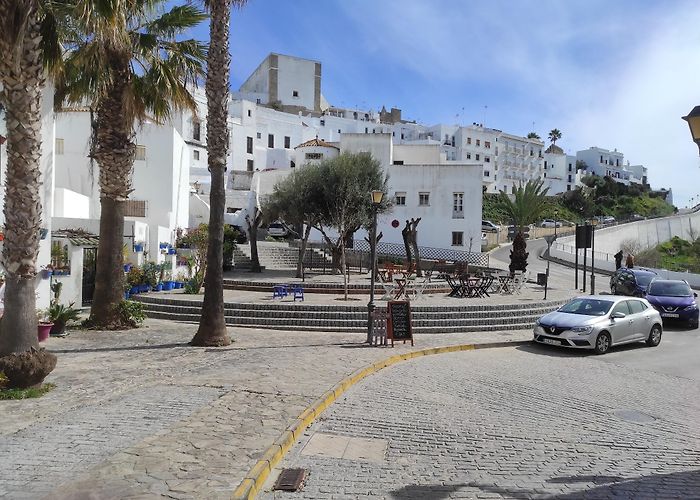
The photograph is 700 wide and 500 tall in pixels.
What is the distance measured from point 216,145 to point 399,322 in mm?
5710

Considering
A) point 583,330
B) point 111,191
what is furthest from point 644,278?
point 111,191

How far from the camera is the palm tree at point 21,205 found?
7156 millimetres

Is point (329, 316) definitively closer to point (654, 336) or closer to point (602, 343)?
point (602, 343)

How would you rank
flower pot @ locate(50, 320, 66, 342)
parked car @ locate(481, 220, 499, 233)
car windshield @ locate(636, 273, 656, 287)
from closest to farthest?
flower pot @ locate(50, 320, 66, 342), car windshield @ locate(636, 273, 656, 287), parked car @ locate(481, 220, 499, 233)

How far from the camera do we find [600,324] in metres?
12.7

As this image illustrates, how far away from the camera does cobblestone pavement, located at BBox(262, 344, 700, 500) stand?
504 cm

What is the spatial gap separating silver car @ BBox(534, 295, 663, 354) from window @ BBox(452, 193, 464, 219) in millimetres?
25623

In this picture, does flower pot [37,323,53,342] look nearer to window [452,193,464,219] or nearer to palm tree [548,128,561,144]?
window [452,193,464,219]

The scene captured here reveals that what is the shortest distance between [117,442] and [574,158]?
115051 millimetres

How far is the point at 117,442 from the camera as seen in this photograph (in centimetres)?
556

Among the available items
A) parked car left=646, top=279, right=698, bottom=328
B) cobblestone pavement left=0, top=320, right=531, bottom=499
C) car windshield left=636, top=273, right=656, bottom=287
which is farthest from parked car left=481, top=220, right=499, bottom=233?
cobblestone pavement left=0, top=320, right=531, bottom=499

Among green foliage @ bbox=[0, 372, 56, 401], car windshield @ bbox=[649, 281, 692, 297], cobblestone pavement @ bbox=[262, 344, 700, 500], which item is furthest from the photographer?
car windshield @ bbox=[649, 281, 692, 297]

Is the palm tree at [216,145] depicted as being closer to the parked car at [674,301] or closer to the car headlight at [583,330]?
the car headlight at [583,330]

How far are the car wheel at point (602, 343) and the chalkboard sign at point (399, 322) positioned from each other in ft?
14.5
